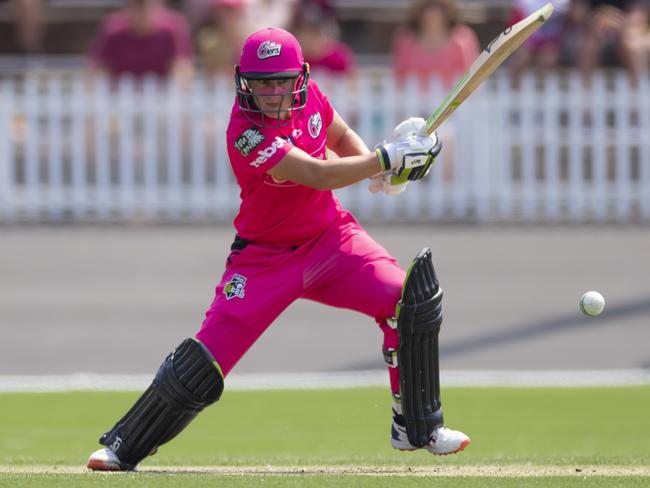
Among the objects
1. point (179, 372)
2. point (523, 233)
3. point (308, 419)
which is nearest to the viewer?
point (179, 372)

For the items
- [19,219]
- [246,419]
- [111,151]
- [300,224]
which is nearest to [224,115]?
[111,151]

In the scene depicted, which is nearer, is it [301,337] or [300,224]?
[300,224]

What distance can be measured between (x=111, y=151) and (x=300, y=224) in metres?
7.97

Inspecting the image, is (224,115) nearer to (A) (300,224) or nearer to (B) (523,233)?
(B) (523,233)

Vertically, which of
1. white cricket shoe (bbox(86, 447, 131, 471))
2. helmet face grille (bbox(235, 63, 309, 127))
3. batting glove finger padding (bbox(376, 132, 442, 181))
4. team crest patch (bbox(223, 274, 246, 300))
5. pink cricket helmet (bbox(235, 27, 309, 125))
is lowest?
white cricket shoe (bbox(86, 447, 131, 471))

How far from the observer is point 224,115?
14312mm

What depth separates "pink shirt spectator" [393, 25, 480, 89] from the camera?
1413 centimetres

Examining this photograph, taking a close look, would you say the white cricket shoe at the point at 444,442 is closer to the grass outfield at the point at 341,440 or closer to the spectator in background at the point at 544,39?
the grass outfield at the point at 341,440

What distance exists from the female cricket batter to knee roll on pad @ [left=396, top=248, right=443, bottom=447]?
0.03 ft

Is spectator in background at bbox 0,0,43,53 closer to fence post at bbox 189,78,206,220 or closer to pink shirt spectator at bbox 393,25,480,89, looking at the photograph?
fence post at bbox 189,78,206,220

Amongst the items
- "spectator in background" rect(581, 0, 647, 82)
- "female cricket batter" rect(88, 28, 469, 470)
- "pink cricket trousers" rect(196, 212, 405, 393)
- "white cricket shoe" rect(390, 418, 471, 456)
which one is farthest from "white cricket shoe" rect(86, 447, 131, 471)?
"spectator in background" rect(581, 0, 647, 82)

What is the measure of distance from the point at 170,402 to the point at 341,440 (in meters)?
2.29

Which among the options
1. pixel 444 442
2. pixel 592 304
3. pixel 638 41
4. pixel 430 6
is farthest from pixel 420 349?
pixel 638 41

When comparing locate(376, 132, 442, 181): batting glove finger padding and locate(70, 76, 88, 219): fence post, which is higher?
locate(376, 132, 442, 181): batting glove finger padding
